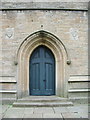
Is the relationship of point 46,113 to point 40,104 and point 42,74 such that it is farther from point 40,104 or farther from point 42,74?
point 42,74

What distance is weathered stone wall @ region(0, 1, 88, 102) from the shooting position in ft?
25.1

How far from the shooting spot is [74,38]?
25.6ft

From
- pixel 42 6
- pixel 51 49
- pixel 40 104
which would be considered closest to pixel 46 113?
pixel 40 104

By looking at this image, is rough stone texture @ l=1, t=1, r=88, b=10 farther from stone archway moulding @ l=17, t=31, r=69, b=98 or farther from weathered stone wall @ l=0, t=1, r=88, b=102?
stone archway moulding @ l=17, t=31, r=69, b=98

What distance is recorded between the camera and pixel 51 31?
7.77 metres

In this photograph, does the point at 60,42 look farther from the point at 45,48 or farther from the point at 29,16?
the point at 29,16

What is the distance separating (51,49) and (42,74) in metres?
1.28

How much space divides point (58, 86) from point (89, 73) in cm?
156

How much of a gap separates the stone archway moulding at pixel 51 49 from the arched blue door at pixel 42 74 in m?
0.26

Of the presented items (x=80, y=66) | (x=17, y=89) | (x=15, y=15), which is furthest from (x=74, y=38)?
(x=17, y=89)

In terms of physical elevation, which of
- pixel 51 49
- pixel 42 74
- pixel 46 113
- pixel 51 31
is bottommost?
pixel 46 113

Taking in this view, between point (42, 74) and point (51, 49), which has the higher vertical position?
point (51, 49)

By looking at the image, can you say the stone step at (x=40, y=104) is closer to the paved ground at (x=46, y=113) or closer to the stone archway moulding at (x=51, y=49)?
the paved ground at (x=46, y=113)

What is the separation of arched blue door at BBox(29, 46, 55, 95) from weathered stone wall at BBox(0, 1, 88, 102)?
0.93m
